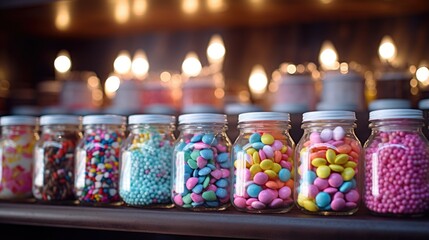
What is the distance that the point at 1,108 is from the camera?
5.49ft

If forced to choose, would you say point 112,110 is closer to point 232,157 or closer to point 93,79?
point 93,79

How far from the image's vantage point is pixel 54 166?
1011 millimetres

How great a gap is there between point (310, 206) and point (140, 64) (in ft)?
3.58

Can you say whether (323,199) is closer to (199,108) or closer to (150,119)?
(150,119)

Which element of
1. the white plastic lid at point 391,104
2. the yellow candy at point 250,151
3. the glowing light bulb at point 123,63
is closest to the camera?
the yellow candy at point 250,151

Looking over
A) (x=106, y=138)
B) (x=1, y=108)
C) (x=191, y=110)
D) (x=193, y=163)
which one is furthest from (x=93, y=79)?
(x=193, y=163)

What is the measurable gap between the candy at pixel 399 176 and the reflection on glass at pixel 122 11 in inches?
36.0

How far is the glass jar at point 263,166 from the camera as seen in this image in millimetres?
824

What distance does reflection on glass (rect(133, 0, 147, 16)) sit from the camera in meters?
1.46

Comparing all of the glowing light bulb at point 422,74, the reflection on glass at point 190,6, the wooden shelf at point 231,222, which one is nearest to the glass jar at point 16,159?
the wooden shelf at point 231,222

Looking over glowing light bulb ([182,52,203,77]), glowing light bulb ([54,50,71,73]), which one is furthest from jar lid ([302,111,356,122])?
glowing light bulb ([54,50,71,73])

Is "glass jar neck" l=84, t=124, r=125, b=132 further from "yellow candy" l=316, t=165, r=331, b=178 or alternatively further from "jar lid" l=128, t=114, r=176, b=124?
"yellow candy" l=316, t=165, r=331, b=178

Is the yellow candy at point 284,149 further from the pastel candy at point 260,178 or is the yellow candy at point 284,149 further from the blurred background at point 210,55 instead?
the blurred background at point 210,55

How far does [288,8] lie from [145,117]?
752mm
